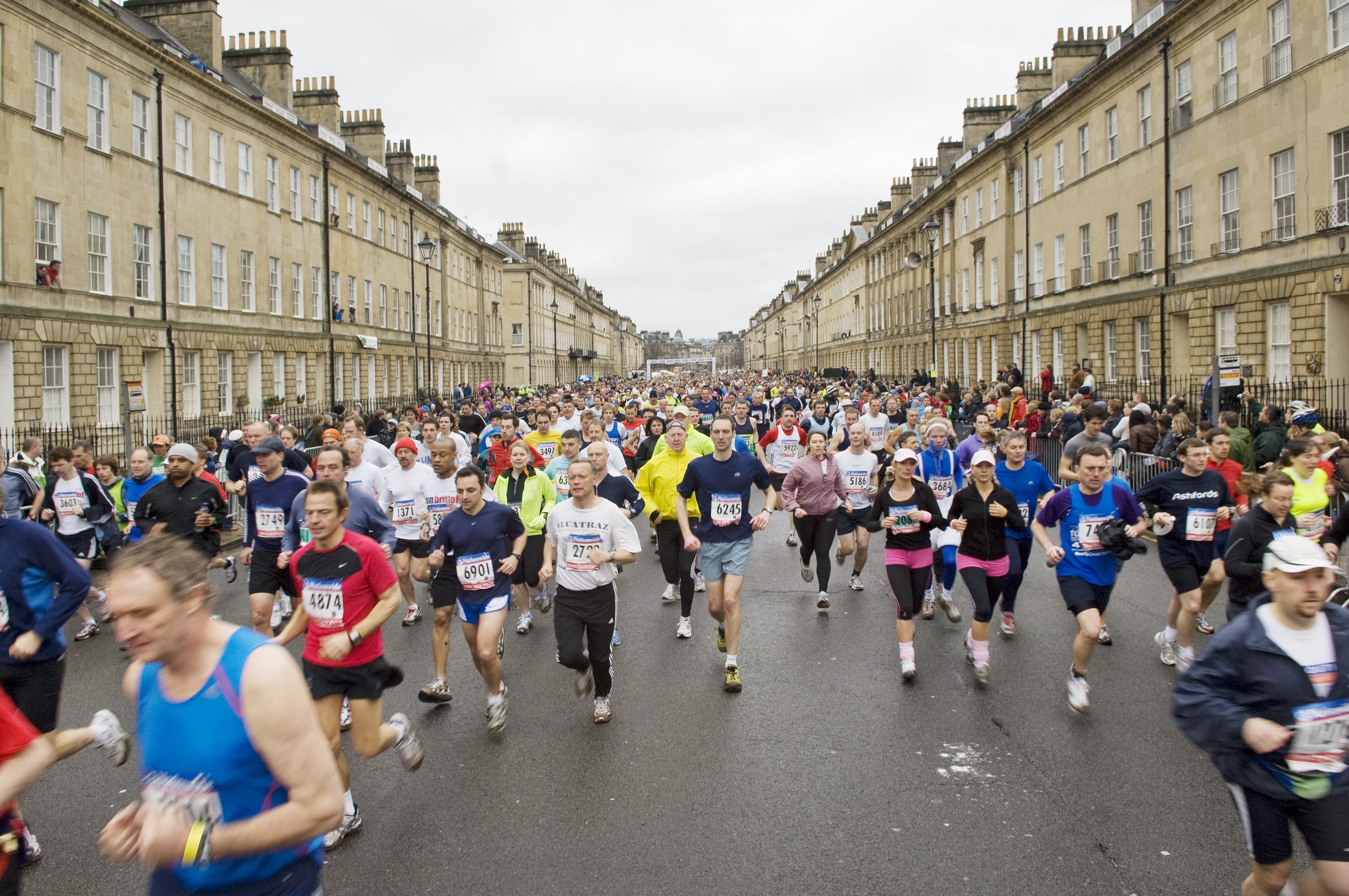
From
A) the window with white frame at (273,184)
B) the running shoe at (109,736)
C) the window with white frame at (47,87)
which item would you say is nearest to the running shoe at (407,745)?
the running shoe at (109,736)

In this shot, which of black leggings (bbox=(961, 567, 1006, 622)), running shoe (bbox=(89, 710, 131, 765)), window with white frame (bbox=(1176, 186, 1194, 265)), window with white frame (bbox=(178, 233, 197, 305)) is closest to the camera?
running shoe (bbox=(89, 710, 131, 765))

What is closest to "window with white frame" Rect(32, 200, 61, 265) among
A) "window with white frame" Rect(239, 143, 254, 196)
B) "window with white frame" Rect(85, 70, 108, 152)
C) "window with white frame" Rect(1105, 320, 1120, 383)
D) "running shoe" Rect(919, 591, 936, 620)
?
"window with white frame" Rect(85, 70, 108, 152)

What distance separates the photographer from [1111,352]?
31.5 metres

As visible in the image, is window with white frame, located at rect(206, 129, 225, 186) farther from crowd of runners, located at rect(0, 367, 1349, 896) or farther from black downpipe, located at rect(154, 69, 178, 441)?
crowd of runners, located at rect(0, 367, 1349, 896)

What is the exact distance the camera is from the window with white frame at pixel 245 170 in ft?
101

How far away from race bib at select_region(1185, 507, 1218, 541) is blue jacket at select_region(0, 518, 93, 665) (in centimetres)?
721

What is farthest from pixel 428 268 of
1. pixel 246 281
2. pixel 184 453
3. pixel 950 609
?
pixel 950 609

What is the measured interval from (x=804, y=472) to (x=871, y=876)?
5.64 m

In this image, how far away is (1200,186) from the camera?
25.4 meters

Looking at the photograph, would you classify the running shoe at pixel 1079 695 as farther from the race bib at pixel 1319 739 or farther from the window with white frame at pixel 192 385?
the window with white frame at pixel 192 385

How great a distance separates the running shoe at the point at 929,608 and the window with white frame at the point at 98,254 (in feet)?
73.8

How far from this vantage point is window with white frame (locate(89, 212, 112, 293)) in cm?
2331

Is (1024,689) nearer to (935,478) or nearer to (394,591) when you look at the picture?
(935,478)

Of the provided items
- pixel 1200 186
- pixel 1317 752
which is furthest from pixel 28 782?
pixel 1200 186
